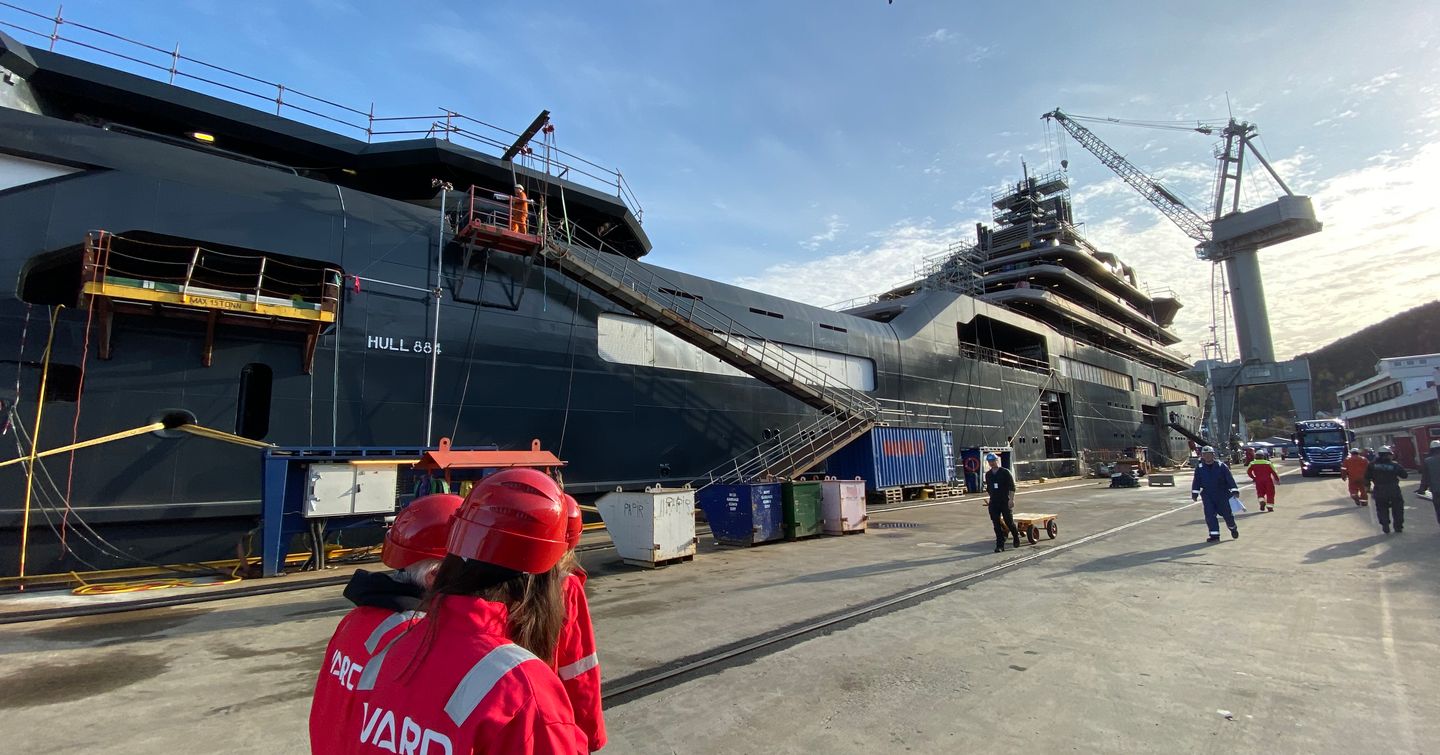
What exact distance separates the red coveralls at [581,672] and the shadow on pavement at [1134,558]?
764cm

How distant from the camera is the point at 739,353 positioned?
1611 centimetres

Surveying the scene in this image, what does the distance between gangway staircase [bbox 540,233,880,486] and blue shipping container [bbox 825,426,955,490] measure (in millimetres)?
885

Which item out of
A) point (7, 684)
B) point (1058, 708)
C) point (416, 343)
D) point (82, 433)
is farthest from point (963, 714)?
point (82, 433)

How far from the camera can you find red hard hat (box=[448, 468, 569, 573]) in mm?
1408

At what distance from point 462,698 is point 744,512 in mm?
11135

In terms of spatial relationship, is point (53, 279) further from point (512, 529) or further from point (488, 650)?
point (488, 650)

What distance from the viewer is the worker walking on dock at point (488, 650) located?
107 cm

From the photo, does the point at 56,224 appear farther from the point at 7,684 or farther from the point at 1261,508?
the point at 1261,508

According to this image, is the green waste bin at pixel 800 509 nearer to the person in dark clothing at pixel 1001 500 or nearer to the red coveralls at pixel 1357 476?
the person in dark clothing at pixel 1001 500

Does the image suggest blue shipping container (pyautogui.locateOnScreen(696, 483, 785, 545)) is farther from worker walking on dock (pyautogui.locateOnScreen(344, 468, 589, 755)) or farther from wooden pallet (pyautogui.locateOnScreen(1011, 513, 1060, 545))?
worker walking on dock (pyautogui.locateOnScreen(344, 468, 589, 755))

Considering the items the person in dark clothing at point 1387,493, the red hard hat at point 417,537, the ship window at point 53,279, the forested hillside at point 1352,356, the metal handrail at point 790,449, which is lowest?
the person in dark clothing at point 1387,493

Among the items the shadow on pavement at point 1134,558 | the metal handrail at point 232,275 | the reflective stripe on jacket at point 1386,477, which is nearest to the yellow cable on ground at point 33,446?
the metal handrail at point 232,275

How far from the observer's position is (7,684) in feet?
15.8

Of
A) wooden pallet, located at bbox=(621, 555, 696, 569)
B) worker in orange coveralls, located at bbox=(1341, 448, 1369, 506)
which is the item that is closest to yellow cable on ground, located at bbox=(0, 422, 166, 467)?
wooden pallet, located at bbox=(621, 555, 696, 569)
